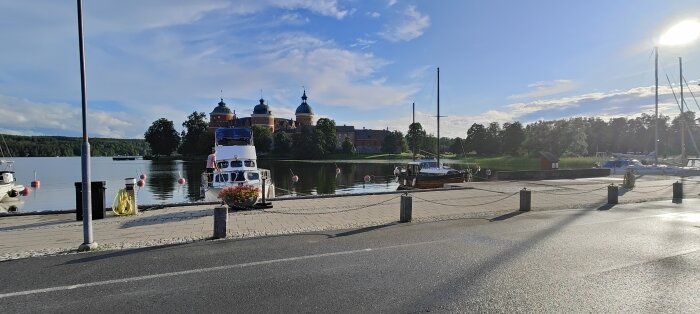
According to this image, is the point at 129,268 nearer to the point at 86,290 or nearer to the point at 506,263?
the point at 86,290

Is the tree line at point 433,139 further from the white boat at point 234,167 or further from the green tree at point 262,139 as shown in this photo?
the white boat at point 234,167

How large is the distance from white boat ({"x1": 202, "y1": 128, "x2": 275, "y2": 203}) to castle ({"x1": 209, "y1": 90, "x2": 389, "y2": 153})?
114 metres

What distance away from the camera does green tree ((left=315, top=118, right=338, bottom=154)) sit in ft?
433

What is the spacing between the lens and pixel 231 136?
30.3 meters

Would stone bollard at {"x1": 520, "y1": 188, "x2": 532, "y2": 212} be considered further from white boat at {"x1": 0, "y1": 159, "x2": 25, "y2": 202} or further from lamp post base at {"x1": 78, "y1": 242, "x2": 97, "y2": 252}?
white boat at {"x1": 0, "y1": 159, "x2": 25, "y2": 202}

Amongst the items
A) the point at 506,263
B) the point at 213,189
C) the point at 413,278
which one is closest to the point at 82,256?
the point at 413,278

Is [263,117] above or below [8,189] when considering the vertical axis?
above

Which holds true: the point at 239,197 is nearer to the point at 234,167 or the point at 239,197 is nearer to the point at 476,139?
the point at 234,167

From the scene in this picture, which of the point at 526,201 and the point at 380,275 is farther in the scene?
the point at 526,201

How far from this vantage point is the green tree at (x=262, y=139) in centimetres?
13338

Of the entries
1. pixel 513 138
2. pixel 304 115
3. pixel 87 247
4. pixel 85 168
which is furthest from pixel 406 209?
pixel 304 115

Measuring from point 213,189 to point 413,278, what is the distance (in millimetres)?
19873

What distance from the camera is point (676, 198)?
1731 cm

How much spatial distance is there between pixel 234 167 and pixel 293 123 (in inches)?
5322
